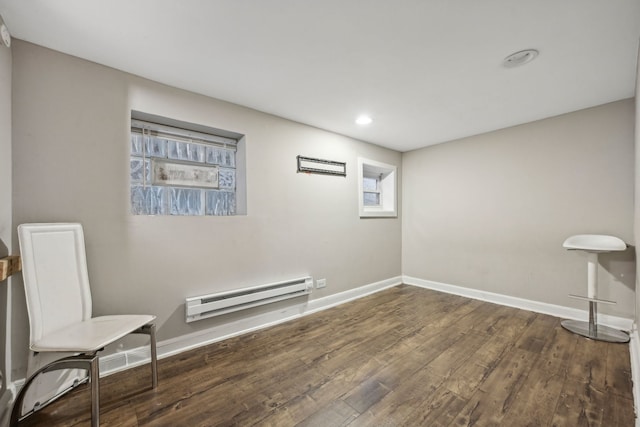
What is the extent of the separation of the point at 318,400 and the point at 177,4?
7.94 feet

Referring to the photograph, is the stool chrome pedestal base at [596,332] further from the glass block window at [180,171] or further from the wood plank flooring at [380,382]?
the glass block window at [180,171]

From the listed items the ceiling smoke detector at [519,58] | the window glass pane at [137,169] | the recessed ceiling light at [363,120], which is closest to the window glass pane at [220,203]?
the window glass pane at [137,169]

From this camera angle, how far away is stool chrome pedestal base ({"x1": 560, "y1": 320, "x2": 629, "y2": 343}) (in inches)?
90.4

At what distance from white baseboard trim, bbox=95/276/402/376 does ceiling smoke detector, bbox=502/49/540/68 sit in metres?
2.88

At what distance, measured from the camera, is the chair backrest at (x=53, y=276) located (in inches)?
55.6

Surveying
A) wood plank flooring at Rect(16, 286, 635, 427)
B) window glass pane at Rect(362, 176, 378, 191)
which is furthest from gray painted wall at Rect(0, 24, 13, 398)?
window glass pane at Rect(362, 176, 378, 191)

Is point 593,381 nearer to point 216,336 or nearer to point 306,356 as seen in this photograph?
point 306,356

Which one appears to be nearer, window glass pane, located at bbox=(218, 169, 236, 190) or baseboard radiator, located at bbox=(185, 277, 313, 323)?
baseboard radiator, located at bbox=(185, 277, 313, 323)

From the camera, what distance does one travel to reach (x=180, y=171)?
7.73 feet

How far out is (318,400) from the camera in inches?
62.8

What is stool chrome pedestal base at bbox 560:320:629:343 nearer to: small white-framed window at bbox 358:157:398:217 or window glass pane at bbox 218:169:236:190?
small white-framed window at bbox 358:157:398:217

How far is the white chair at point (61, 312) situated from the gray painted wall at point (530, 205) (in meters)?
3.78

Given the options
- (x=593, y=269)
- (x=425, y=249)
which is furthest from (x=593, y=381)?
(x=425, y=249)

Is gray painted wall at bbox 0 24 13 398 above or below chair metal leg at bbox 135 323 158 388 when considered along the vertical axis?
above
